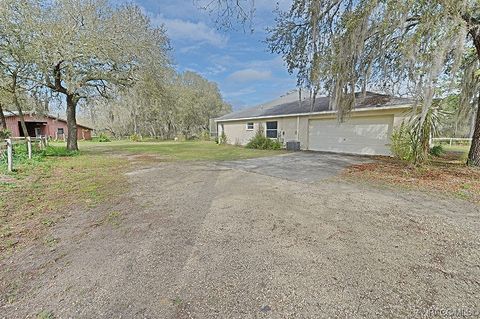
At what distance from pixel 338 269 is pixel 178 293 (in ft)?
5.15

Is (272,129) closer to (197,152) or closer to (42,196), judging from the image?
(197,152)

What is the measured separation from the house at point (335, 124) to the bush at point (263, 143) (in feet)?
1.63

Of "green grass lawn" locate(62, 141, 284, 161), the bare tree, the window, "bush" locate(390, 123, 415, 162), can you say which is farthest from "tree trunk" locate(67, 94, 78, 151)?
"bush" locate(390, 123, 415, 162)

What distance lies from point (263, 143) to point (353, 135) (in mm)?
5797

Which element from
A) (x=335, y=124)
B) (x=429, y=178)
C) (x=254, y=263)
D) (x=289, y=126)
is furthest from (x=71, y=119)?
(x=429, y=178)

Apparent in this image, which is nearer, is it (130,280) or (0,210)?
(130,280)

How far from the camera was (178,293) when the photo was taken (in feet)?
6.77

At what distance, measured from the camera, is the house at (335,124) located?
1126 centimetres

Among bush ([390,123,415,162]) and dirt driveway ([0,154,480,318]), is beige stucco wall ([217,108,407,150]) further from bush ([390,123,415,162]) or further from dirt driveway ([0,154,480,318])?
dirt driveway ([0,154,480,318])

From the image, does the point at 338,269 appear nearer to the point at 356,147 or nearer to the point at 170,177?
the point at 170,177

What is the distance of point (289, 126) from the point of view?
15664 mm

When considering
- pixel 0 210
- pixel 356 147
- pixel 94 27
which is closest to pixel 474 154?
pixel 356 147

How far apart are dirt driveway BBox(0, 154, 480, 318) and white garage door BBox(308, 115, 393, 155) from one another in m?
7.80

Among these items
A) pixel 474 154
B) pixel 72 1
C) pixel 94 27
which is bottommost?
pixel 474 154
